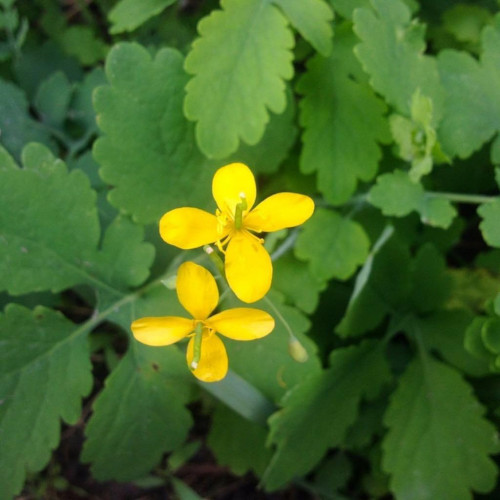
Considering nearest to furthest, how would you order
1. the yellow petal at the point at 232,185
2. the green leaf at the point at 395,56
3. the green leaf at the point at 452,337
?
the yellow petal at the point at 232,185 < the green leaf at the point at 395,56 < the green leaf at the point at 452,337

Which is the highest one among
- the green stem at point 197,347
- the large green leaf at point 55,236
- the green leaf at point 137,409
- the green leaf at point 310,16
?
the green leaf at point 310,16

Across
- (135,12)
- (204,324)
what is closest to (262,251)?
(204,324)

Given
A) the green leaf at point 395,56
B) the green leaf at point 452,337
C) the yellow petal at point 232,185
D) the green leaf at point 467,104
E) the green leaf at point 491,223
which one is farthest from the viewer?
the green leaf at point 452,337

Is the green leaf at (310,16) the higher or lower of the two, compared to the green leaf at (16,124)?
higher

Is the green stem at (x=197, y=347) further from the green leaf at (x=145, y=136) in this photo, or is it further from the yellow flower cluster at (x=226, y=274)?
the green leaf at (x=145, y=136)

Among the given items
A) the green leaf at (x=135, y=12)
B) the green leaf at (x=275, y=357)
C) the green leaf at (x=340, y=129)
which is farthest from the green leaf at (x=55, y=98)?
the green leaf at (x=275, y=357)

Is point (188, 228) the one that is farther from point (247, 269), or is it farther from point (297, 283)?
point (297, 283)

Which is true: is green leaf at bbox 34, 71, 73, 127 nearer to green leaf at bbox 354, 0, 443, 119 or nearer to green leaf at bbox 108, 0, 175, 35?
green leaf at bbox 108, 0, 175, 35

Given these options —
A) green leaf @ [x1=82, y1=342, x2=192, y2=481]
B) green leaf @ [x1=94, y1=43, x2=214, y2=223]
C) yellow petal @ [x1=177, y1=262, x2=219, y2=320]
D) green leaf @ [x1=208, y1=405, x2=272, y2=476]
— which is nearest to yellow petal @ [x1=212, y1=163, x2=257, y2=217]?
yellow petal @ [x1=177, y1=262, x2=219, y2=320]

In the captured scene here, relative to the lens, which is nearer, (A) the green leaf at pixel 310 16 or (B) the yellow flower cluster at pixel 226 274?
(B) the yellow flower cluster at pixel 226 274
